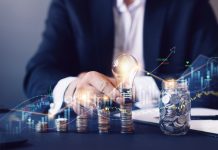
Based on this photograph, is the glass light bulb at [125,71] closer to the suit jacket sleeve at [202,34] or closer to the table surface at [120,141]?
the table surface at [120,141]

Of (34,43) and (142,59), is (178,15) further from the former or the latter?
(34,43)

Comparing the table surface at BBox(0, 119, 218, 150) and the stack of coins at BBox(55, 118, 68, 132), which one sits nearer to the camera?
the table surface at BBox(0, 119, 218, 150)

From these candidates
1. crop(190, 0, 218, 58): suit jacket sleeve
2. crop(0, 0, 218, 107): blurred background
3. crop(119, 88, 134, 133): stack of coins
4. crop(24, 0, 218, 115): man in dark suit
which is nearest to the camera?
crop(119, 88, 134, 133): stack of coins

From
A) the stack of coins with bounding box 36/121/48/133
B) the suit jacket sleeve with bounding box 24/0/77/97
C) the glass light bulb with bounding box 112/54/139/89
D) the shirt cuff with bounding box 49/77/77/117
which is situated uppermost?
the suit jacket sleeve with bounding box 24/0/77/97

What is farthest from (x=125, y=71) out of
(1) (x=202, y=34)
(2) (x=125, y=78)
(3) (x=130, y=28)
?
(1) (x=202, y=34)

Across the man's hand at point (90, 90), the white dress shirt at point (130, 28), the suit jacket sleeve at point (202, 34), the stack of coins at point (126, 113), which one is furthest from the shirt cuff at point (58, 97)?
the suit jacket sleeve at point (202, 34)

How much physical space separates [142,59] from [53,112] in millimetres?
283

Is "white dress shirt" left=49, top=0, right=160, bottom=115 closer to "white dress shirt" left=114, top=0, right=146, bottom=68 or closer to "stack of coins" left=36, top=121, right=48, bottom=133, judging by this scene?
"white dress shirt" left=114, top=0, right=146, bottom=68

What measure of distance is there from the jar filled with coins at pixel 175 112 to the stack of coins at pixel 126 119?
0.05 meters

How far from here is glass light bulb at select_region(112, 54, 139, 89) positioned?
2.23 feet

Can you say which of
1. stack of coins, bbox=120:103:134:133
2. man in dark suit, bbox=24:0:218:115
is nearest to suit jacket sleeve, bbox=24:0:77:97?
man in dark suit, bbox=24:0:218:115

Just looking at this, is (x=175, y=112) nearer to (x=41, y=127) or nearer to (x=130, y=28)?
(x=41, y=127)

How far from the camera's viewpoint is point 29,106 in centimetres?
77

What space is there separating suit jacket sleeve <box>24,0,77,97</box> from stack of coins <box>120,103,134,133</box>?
0.20m
